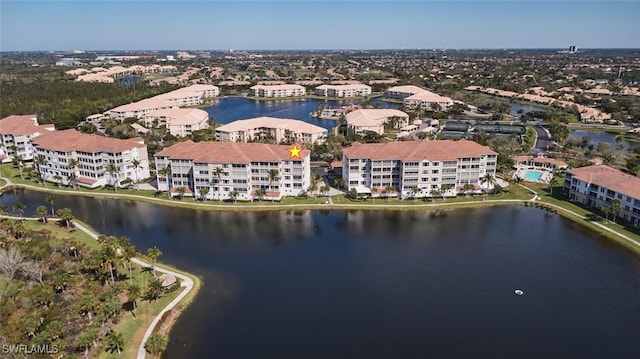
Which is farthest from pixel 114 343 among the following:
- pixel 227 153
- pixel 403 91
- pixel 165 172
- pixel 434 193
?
pixel 403 91

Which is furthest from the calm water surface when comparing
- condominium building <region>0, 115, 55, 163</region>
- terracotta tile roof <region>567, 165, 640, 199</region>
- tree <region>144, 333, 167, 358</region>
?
condominium building <region>0, 115, 55, 163</region>

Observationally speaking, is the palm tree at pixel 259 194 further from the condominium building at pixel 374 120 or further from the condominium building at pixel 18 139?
the condominium building at pixel 374 120

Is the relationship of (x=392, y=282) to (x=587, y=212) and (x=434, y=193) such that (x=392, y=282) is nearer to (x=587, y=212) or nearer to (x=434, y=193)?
(x=434, y=193)

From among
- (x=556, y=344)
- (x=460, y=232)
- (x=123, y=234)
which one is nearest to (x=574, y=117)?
(x=460, y=232)

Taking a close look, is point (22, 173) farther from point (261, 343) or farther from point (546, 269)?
point (546, 269)

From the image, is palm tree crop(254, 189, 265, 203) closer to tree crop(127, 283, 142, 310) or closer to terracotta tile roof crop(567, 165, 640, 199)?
tree crop(127, 283, 142, 310)

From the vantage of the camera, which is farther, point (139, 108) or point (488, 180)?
point (139, 108)

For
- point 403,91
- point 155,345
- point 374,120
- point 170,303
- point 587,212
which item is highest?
point 403,91
